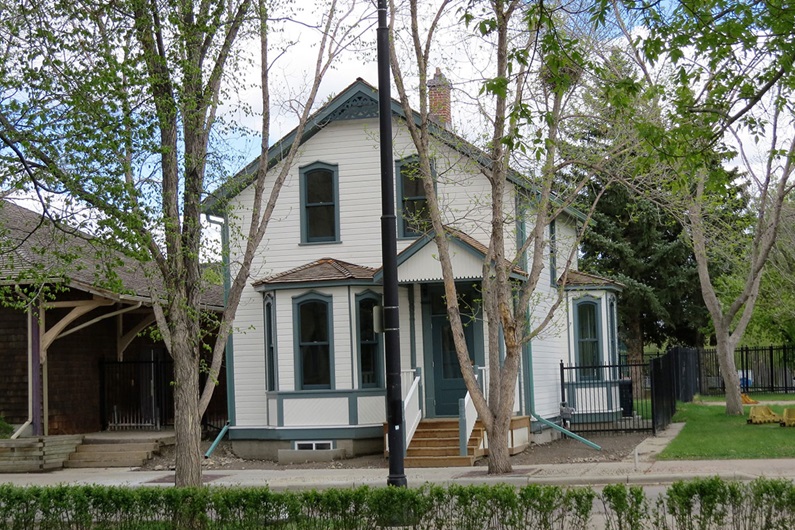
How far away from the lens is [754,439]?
21.2 m

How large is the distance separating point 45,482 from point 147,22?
34.6 feet

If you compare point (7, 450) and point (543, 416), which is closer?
point (7, 450)

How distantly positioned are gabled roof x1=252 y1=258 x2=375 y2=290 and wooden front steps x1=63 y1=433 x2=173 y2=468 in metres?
4.38

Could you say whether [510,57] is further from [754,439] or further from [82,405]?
[82,405]

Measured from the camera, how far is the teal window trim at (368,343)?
71.9ft

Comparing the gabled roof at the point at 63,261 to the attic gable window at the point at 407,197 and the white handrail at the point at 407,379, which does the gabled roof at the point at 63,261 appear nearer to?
the white handrail at the point at 407,379

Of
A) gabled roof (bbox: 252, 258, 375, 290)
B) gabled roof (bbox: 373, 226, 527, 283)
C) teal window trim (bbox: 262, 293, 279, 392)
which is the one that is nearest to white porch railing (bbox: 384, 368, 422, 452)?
gabled roof (bbox: 373, 226, 527, 283)

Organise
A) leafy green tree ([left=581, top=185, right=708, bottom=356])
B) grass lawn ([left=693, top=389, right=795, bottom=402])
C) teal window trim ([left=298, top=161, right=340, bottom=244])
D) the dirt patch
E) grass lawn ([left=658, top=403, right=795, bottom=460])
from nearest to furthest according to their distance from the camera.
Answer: grass lawn ([left=658, top=403, right=795, bottom=460]) → the dirt patch → teal window trim ([left=298, top=161, right=340, bottom=244]) → grass lawn ([left=693, top=389, right=795, bottom=402]) → leafy green tree ([left=581, top=185, right=708, bottom=356])

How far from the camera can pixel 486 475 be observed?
17.6 meters

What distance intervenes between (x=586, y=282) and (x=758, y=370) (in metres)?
23.3

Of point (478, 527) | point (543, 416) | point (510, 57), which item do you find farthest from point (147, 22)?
point (543, 416)

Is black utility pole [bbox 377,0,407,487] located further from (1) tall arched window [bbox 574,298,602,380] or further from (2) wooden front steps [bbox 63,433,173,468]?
(1) tall arched window [bbox 574,298,602,380]

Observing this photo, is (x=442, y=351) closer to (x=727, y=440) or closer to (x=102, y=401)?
(x=727, y=440)

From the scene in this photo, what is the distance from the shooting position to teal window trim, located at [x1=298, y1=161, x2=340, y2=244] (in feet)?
75.9
